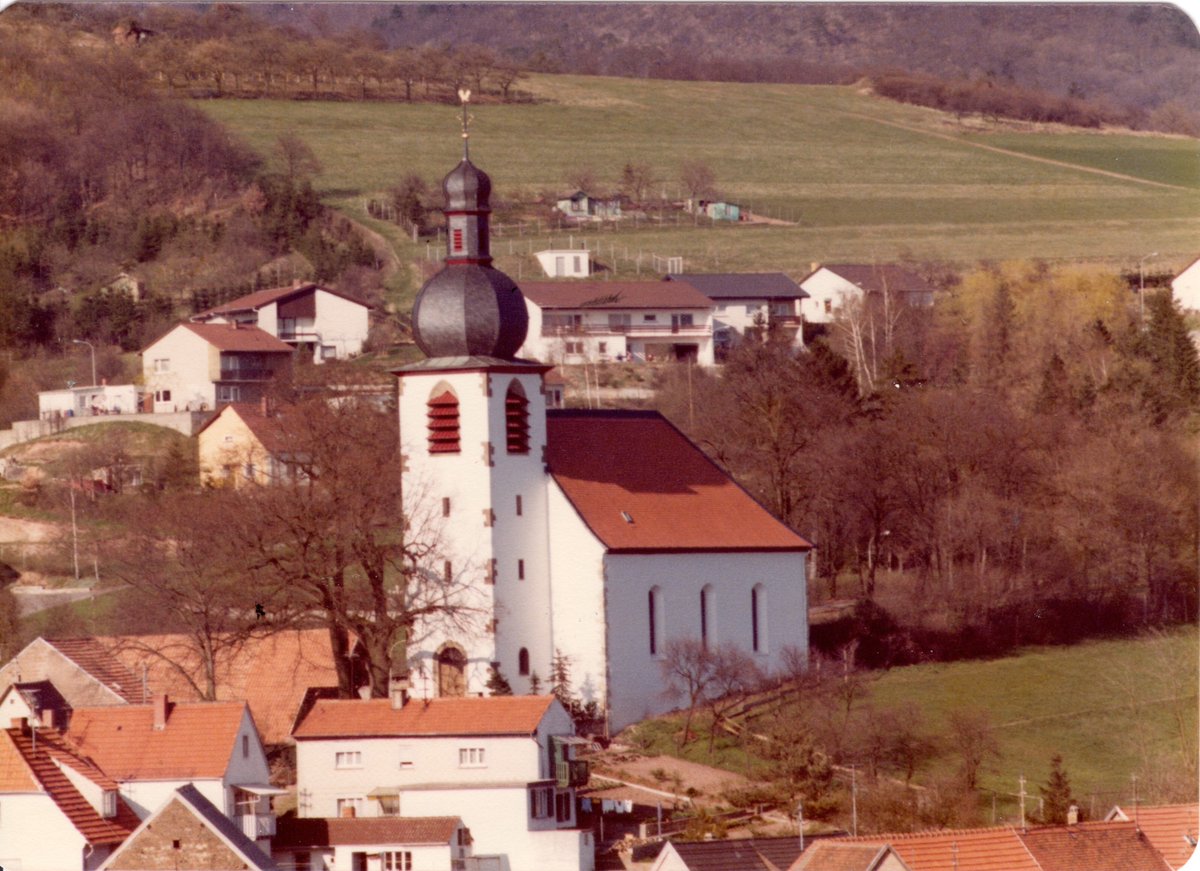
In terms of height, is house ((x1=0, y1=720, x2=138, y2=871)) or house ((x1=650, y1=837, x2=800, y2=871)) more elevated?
house ((x1=0, y1=720, x2=138, y2=871))

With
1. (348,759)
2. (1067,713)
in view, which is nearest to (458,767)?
(348,759)

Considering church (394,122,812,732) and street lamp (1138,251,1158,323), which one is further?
street lamp (1138,251,1158,323)

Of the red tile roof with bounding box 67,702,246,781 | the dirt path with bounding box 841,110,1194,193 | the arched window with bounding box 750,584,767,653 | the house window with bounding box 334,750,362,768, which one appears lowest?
the house window with bounding box 334,750,362,768

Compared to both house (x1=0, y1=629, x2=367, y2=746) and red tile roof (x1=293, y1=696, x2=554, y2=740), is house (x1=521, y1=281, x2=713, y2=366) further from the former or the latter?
red tile roof (x1=293, y1=696, x2=554, y2=740)

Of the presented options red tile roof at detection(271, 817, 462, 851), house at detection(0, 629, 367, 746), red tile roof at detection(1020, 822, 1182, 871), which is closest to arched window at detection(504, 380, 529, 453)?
house at detection(0, 629, 367, 746)

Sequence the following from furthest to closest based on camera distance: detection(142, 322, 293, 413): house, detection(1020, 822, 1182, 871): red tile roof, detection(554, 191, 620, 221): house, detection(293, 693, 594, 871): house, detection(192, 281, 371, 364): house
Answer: detection(554, 191, 620, 221): house, detection(192, 281, 371, 364): house, detection(142, 322, 293, 413): house, detection(293, 693, 594, 871): house, detection(1020, 822, 1182, 871): red tile roof

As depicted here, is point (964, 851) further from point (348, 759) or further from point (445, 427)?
point (445, 427)

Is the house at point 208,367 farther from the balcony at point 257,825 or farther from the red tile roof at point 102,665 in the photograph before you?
the balcony at point 257,825

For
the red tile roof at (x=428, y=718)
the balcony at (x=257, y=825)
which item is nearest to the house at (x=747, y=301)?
the red tile roof at (x=428, y=718)
